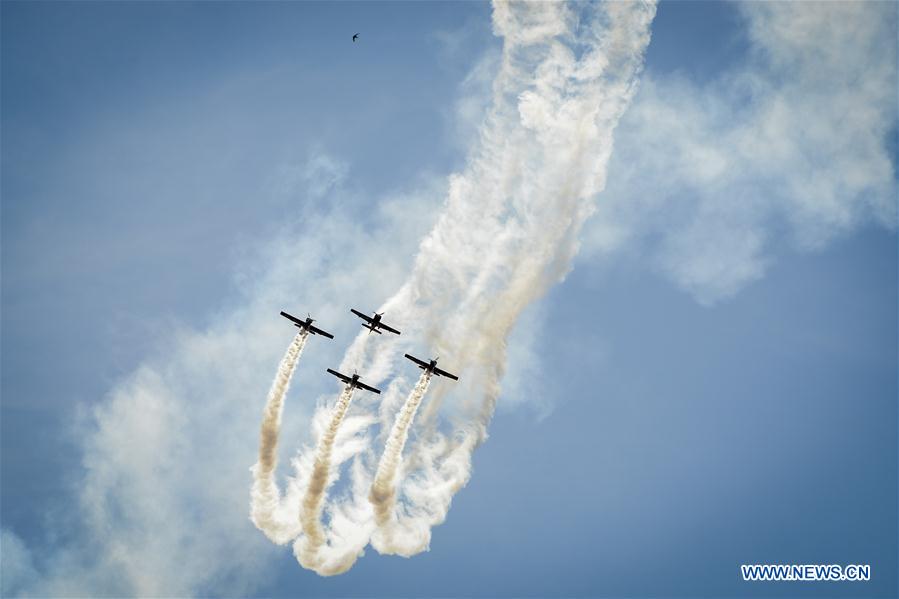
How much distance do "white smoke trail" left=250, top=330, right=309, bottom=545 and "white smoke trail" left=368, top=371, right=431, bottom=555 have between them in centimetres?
671

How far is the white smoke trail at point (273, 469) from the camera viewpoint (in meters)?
58.7

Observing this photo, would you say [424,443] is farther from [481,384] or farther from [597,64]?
[597,64]

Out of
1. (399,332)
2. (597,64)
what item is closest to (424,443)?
(399,332)

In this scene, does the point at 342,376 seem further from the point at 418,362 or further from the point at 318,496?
the point at 318,496

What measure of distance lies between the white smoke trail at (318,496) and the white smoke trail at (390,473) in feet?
12.1

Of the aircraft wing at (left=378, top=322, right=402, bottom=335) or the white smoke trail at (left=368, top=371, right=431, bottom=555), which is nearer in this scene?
the white smoke trail at (left=368, top=371, right=431, bottom=555)

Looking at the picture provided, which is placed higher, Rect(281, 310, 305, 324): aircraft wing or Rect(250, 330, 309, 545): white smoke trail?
Rect(281, 310, 305, 324): aircraft wing

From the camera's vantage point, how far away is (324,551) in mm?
60750

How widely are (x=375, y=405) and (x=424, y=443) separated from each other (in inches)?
182

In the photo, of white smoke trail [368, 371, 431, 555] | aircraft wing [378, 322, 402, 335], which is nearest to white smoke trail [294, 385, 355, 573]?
white smoke trail [368, 371, 431, 555]

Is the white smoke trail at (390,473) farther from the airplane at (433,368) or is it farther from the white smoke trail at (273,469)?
the white smoke trail at (273,469)

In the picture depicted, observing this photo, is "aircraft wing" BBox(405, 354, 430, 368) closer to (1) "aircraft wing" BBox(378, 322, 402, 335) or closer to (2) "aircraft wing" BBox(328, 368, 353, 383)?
(1) "aircraft wing" BBox(378, 322, 402, 335)

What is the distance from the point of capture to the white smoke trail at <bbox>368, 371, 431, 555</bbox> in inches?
2221

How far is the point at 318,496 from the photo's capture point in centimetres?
5903
